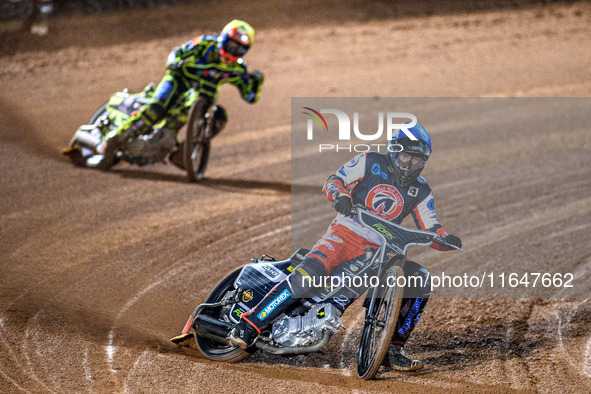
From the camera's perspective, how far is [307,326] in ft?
20.0

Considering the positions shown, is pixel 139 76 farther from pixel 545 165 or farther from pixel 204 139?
pixel 545 165

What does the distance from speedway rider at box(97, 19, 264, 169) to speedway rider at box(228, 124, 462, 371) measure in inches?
211

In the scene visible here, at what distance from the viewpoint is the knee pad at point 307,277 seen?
594 centimetres

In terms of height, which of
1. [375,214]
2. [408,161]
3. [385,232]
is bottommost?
[385,232]

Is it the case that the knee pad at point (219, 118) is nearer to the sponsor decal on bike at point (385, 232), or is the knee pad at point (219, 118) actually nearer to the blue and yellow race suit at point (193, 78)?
the blue and yellow race suit at point (193, 78)

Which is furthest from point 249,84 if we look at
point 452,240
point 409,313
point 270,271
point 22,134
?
point 452,240

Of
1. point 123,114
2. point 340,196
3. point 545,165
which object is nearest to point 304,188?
point 123,114

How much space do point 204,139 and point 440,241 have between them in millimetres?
6245

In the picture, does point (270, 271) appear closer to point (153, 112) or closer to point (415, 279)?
point (415, 279)

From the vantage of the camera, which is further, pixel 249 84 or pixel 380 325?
pixel 249 84

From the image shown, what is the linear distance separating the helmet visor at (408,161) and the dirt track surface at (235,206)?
2.00 meters

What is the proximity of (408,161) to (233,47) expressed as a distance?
222 inches

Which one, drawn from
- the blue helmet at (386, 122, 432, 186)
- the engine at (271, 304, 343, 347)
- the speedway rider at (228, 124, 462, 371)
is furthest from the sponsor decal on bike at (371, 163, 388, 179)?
the engine at (271, 304, 343, 347)

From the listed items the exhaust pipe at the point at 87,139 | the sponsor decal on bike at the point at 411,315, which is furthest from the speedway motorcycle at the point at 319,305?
the exhaust pipe at the point at 87,139
